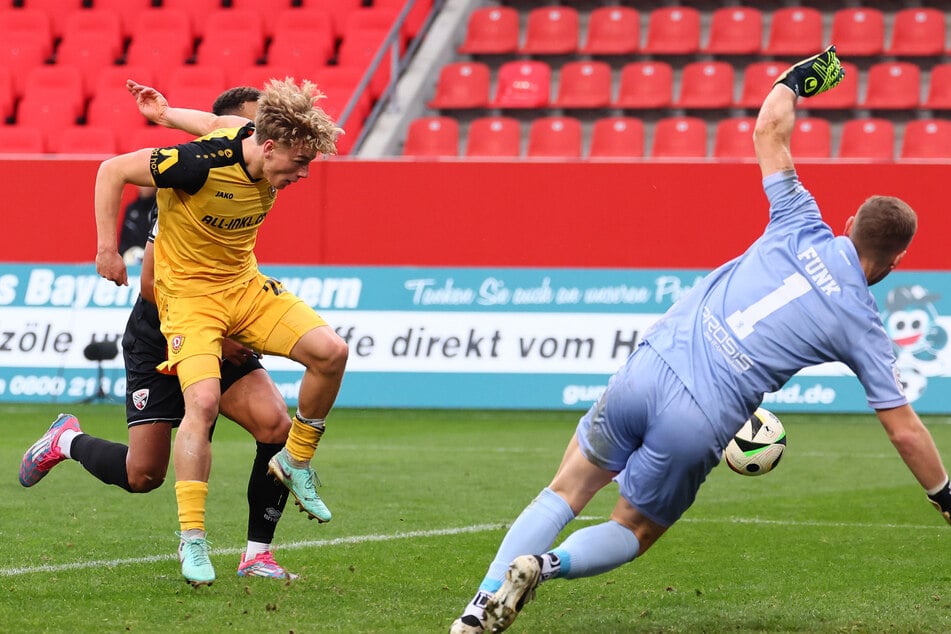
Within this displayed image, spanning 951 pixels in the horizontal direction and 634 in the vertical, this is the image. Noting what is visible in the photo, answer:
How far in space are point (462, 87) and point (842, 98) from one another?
464cm

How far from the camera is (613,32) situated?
18.6m

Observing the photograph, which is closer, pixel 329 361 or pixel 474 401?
pixel 329 361

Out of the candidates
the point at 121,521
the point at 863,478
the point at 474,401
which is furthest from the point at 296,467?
the point at 474,401

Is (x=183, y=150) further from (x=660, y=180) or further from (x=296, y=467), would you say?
(x=660, y=180)

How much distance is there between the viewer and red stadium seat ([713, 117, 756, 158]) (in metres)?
16.5

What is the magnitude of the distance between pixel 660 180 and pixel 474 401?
10.1 feet

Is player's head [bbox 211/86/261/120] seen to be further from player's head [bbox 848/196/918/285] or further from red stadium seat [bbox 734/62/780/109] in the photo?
red stadium seat [bbox 734/62/780/109]

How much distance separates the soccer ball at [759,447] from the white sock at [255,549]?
2051mm

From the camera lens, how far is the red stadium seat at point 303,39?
1853cm

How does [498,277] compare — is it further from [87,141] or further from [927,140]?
[87,141]

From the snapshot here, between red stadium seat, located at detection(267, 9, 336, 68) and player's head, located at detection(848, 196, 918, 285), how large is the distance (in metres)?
14.3

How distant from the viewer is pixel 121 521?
25.9 ft

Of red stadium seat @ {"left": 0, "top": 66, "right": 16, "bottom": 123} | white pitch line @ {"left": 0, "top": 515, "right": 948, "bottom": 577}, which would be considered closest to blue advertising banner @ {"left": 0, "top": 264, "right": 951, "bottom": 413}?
red stadium seat @ {"left": 0, "top": 66, "right": 16, "bottom": 123}

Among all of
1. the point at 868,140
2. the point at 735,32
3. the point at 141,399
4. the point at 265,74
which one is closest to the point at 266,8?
the point at 265,74
